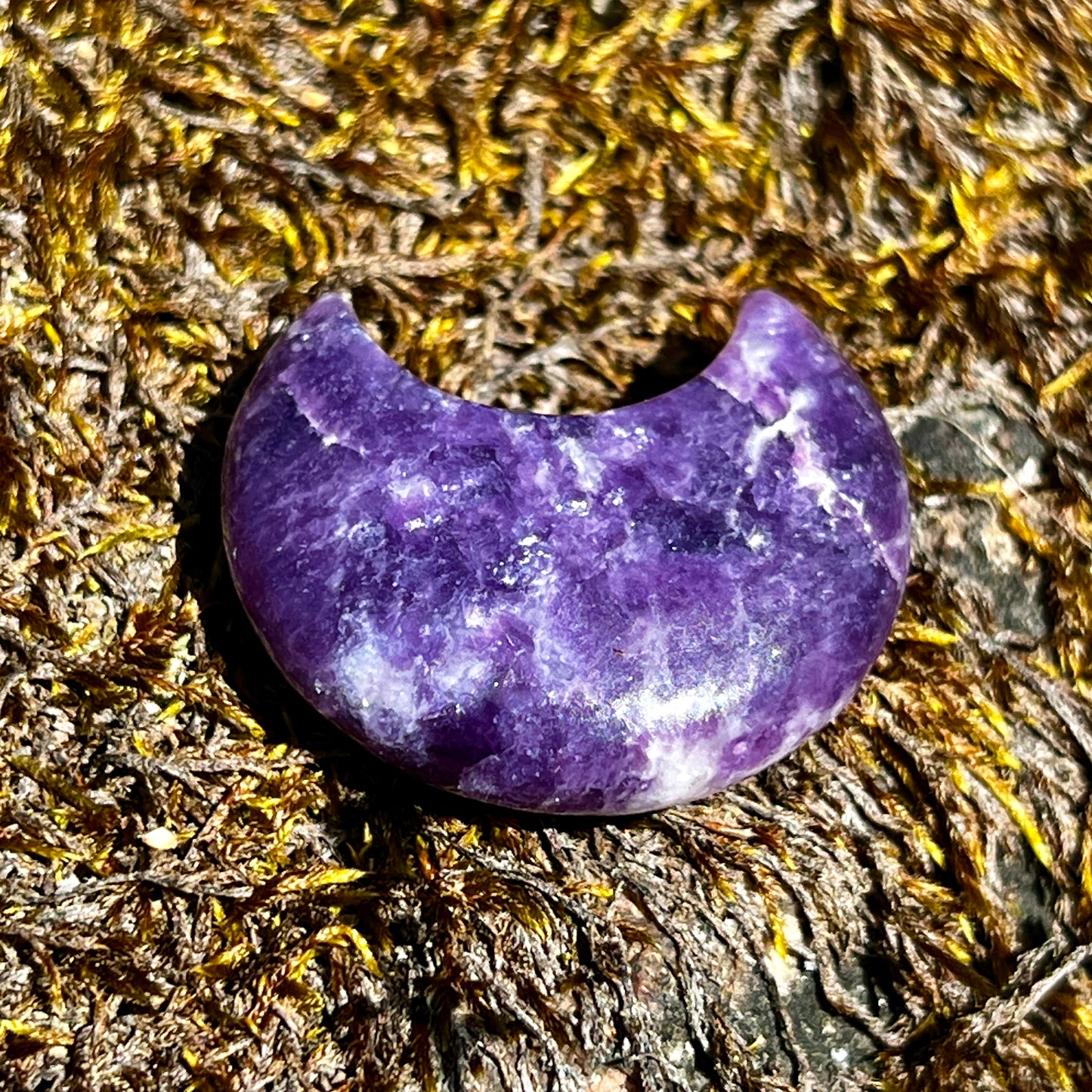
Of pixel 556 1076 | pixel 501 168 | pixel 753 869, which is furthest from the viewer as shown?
pixel 501 168

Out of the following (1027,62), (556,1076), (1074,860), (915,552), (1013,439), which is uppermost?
(1027,62)

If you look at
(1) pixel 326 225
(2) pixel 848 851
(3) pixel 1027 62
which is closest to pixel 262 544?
(1) pixel 326 225

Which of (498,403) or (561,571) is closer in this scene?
(561,571)

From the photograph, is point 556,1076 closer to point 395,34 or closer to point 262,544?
point 262,544

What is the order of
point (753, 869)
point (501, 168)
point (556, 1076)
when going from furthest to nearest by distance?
point (501, 168), point (753, 869), point (556, 1076)
